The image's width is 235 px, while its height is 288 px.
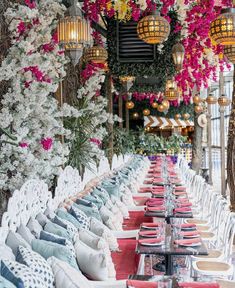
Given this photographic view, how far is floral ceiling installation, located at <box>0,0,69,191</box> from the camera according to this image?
4.84 m

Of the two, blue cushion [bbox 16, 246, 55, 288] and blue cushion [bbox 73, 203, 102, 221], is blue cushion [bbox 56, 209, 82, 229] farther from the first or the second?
blue cushion [bbox 16, 246, 55, 288]

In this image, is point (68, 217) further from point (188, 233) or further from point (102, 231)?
point (188, 233)

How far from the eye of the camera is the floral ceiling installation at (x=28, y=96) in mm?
4840

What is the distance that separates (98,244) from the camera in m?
3.68

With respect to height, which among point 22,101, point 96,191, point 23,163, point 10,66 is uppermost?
point 10,66

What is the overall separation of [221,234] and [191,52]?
5550 millimetres

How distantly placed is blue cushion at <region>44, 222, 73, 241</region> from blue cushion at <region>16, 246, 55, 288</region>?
749mm

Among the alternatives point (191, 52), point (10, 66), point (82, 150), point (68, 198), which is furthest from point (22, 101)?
point (191, 52)

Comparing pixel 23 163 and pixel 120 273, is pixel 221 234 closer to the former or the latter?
pixel 120 273

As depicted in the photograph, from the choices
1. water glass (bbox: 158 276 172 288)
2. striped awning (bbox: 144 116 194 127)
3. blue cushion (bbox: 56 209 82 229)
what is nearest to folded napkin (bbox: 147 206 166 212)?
blue cushion (bbox: 56 209 82 229)

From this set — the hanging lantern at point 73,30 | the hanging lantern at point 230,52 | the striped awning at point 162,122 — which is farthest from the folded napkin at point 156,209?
the striped awning at point 162,122

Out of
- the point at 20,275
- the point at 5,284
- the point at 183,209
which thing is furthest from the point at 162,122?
the point at 5,284

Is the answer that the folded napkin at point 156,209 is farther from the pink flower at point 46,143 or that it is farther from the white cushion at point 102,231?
the pink flower at point 46,143

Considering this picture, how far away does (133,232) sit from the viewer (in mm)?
5070
